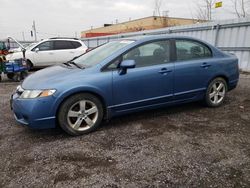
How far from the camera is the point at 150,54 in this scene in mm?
4121

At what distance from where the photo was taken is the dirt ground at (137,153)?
2516 mm

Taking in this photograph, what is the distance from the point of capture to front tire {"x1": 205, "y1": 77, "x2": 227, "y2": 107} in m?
4.75

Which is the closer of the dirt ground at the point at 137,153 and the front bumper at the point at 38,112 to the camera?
the dirt ground at the point at 137,153

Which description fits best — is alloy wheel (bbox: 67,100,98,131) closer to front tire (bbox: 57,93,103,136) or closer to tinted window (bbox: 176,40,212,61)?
front tire (bbox: 57,93,103,136)

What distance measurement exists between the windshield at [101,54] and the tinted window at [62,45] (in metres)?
7.72

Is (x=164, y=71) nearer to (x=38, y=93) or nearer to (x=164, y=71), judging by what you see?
(x=164, y=71)

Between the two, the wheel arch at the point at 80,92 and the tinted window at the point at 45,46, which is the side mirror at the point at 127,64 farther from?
the tinted window at the point at 45,46

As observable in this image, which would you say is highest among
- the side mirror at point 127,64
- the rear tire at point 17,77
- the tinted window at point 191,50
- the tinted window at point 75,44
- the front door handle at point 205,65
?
the tinted window at point 191,50

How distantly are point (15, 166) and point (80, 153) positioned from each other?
0.80 metres

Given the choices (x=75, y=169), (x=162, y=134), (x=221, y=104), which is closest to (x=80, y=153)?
(x=75, y=169)

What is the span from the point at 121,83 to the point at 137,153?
1208 mm

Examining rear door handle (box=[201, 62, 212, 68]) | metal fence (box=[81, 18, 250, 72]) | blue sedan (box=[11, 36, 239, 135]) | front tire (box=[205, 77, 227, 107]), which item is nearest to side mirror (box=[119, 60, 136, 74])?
blue sedan (box=[11, 36, 239, 135])

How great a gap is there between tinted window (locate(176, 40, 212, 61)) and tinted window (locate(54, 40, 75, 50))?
8.43 m

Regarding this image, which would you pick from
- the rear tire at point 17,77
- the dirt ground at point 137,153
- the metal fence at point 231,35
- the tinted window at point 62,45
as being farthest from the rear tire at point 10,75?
the metal fence at point 231,35
